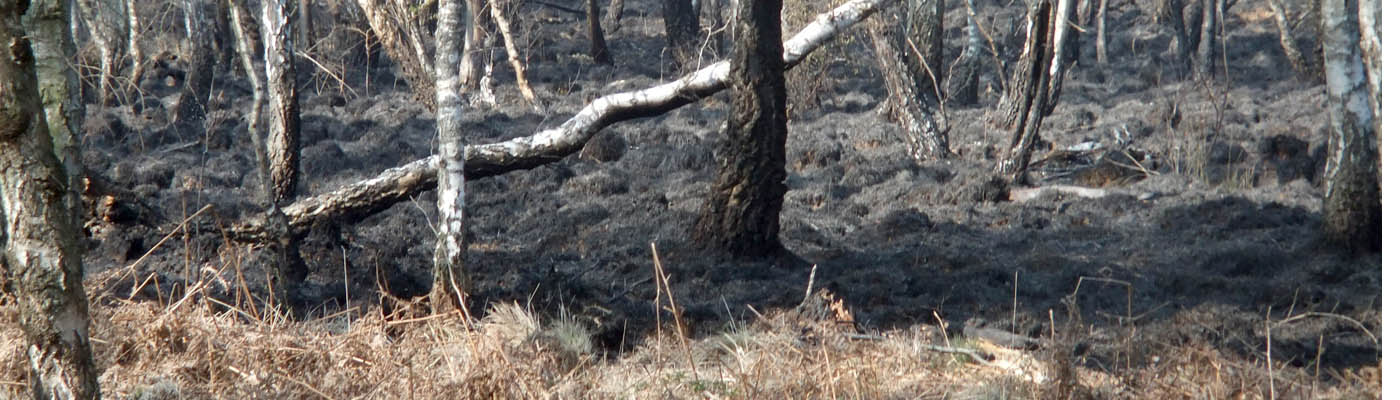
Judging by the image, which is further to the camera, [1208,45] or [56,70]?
[1208,45]

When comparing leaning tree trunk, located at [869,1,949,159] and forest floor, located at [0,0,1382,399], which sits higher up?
leaning tree trunk, located at [869,1,949,159]

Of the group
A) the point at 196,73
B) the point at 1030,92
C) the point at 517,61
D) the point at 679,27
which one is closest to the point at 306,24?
the point at 196,73

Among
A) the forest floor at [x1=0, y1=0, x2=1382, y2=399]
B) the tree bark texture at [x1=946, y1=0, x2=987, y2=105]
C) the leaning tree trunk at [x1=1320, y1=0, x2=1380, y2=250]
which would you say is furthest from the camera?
the tree bark texture at [x1=946, y1=0, x2=987, y2=105]

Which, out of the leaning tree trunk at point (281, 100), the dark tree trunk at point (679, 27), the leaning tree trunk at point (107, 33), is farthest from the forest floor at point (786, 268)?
the dark tree trunk at point (679, 27)

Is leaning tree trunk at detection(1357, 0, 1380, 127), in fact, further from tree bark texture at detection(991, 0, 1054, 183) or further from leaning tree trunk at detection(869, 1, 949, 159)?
leaning tree trunk at detection(869, 1, 949, 159)

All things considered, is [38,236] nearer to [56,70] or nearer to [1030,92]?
[56,70]

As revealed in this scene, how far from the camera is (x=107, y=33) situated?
1454 centimetres

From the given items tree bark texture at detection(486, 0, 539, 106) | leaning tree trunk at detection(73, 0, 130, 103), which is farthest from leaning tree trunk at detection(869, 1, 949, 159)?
leaning tree trunk at detection(73, 0, 130, 103)

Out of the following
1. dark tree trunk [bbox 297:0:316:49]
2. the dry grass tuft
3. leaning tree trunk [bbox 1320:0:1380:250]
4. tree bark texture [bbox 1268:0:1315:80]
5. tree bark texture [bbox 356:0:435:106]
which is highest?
dark tree trunk [bbox 297:0:316:49]

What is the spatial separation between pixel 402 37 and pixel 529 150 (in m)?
6.31

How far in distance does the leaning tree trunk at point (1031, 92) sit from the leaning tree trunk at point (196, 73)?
9.70 meters

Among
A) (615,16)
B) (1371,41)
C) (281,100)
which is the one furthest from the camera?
(615,16)

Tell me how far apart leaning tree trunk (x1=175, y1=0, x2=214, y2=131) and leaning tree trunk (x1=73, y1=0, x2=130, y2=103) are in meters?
0.81

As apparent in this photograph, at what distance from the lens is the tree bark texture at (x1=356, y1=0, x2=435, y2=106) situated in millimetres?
11328
